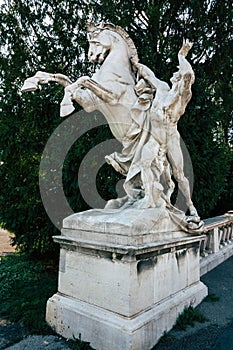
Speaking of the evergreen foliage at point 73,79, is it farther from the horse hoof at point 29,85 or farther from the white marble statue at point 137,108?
the horse hoof at point 29,85

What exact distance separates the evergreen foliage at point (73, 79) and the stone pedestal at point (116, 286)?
2297 mm

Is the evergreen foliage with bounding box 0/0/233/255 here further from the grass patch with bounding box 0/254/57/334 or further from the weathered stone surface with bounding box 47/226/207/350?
the weathered stone surface with bounding box 47/226/207/350

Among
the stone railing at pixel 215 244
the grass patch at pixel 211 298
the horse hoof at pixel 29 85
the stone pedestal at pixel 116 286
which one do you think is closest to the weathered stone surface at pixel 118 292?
the stone pedestal at pixel 116 286

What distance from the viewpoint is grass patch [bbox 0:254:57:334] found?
3283mm

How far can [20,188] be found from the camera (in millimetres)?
5527

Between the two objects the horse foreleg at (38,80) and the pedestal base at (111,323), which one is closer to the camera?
the pedestal base at (111,323)

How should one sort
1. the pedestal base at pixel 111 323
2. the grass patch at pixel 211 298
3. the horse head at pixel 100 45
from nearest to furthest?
the pedestal base at pixel 111 323 < the horse head at pixel 100 45 < the grass patch at pixel 211 298

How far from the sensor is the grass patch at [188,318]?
313 centimetres

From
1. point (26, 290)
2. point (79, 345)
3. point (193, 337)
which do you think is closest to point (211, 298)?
point (193, 337)

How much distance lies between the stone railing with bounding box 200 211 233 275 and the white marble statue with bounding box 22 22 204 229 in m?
1.87

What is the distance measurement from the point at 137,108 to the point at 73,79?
3.41 meters

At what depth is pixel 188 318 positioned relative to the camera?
3232mm

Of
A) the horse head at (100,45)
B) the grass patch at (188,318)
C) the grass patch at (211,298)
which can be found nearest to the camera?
the grass patch at (188,318)

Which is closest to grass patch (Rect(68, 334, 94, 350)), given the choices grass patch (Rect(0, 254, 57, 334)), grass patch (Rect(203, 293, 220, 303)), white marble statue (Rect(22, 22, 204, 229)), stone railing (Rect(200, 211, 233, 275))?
grass patch (Rect(0, 254, 57, 334))
